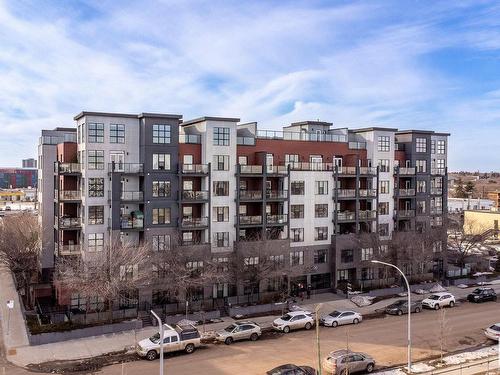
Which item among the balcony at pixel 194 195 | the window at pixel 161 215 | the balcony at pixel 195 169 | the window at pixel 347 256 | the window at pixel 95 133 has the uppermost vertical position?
the window at pixel 95 133

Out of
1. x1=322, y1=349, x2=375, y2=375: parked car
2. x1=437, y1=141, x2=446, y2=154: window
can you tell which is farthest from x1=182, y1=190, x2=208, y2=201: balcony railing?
x1=437, y1=141, x2=446, y2=154: window

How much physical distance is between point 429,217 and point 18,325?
47.5 metres

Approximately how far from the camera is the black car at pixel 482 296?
49.7 m

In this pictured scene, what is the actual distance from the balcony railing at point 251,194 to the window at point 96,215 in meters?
13.9

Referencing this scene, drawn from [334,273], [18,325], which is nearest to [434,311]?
[334,273]

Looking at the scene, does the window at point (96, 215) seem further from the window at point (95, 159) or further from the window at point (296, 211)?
the window at point (296, 211)

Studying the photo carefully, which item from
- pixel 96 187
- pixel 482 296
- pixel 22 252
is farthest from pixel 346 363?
pixel 22 252

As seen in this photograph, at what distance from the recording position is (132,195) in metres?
44.9

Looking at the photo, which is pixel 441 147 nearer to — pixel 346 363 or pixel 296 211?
pixel 296 211

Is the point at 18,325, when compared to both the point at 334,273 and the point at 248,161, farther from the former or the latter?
the point at 334,273

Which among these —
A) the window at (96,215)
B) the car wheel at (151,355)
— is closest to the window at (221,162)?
the window at (96,215)

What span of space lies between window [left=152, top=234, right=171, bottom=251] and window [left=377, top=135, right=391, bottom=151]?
92.1 feet

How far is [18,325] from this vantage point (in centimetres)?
4072

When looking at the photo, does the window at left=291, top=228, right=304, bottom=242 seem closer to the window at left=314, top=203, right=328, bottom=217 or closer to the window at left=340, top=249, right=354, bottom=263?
the window at left=314, top=203, right=328, bottom=217
